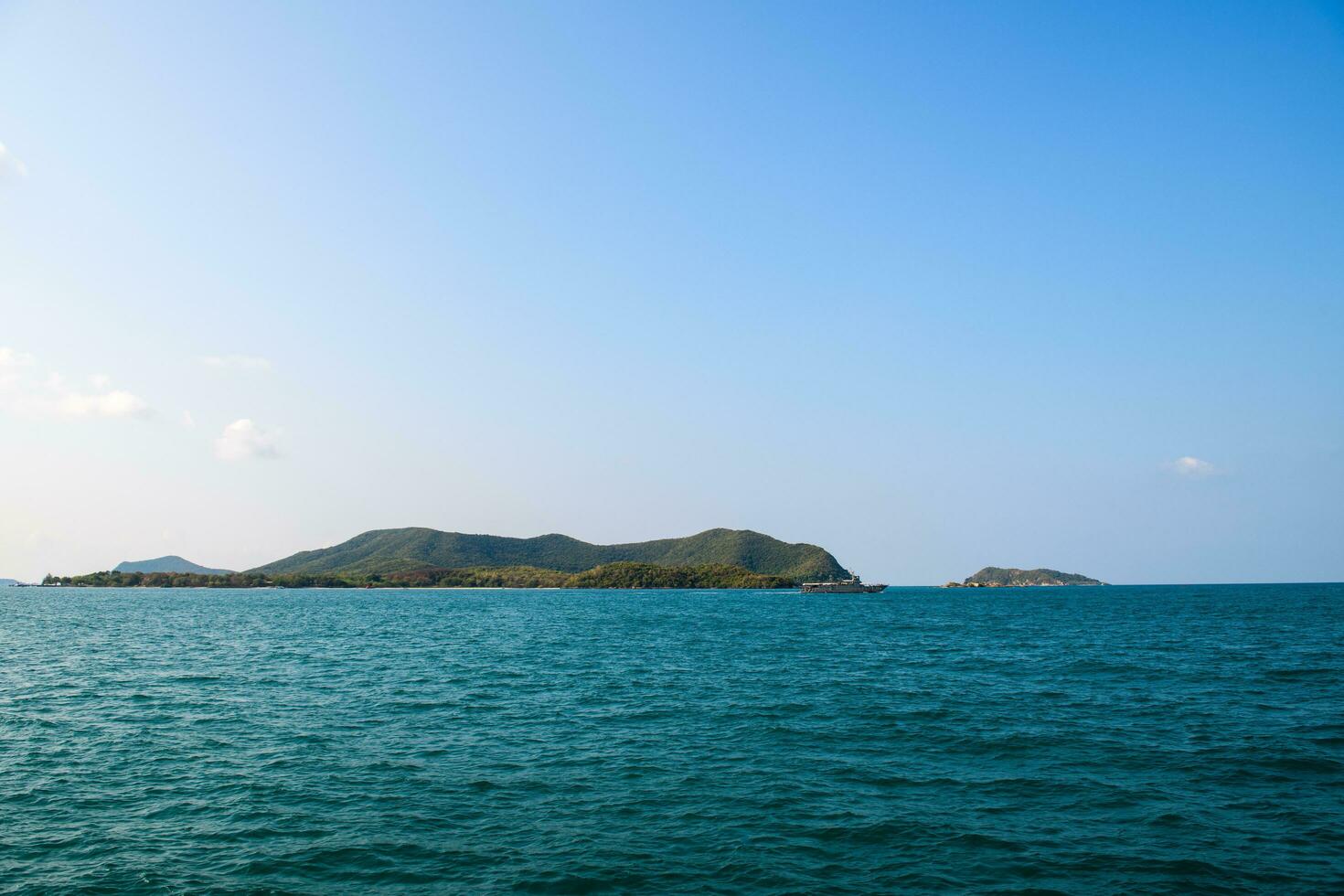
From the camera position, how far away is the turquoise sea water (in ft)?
63.9

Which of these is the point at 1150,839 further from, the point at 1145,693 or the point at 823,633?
the point at 823,633

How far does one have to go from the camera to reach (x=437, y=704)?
42125 mm

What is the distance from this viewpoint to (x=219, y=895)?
1775 cm

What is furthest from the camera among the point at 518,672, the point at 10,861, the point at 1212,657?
the point at 1212,657

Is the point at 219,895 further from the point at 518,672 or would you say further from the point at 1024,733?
the point at 518,672

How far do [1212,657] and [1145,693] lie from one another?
83.5 ft

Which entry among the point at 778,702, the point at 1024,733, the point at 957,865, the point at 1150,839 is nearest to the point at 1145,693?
the point at 1024,733

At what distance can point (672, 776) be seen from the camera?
27859 millimetres

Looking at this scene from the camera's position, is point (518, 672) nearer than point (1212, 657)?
Yes

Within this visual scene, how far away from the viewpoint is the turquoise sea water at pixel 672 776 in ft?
63.9

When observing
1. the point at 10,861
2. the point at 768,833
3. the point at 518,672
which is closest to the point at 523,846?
the point at 768,833

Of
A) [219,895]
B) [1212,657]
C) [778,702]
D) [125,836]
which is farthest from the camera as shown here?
[1212,657]

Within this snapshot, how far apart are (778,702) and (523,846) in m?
24.7

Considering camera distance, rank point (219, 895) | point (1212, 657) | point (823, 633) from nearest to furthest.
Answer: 1. point (219, 895)
2. point (1212, 657)
3. point (823, 633)
